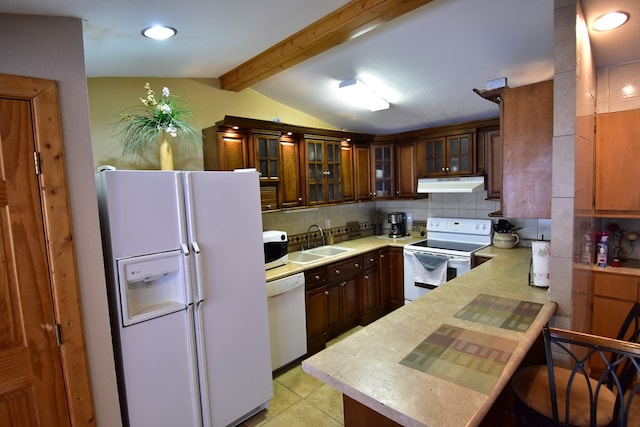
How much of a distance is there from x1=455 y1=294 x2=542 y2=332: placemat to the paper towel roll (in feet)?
0.99

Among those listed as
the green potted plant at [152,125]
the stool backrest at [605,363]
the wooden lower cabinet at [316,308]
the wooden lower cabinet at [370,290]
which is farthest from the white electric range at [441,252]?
the green potted plant at [152,125]

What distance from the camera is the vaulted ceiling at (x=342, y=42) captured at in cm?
171

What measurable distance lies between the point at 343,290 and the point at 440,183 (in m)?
1.62

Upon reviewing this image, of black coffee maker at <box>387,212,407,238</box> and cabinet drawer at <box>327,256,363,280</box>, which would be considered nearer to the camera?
cabinet drawer at <box>327,256,363,280</box>

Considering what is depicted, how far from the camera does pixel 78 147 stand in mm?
1601

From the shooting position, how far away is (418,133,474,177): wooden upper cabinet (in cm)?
356

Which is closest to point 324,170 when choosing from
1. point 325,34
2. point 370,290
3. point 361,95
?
point 361,95

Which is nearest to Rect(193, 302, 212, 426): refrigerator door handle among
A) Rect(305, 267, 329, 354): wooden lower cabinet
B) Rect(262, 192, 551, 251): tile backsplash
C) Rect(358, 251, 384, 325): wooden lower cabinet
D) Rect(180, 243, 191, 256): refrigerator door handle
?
Rect(180, 243, 191, 256): refrigerator door handle

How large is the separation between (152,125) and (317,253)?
2.08 m

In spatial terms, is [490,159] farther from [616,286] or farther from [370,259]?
[370,259]

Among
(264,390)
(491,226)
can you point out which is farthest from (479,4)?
(264,390)

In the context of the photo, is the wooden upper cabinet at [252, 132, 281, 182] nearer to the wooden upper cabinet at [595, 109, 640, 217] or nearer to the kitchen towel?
the kitchen towel

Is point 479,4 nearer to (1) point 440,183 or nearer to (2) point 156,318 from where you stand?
(1) point 440,183

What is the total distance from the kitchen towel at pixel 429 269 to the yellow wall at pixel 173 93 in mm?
2048
